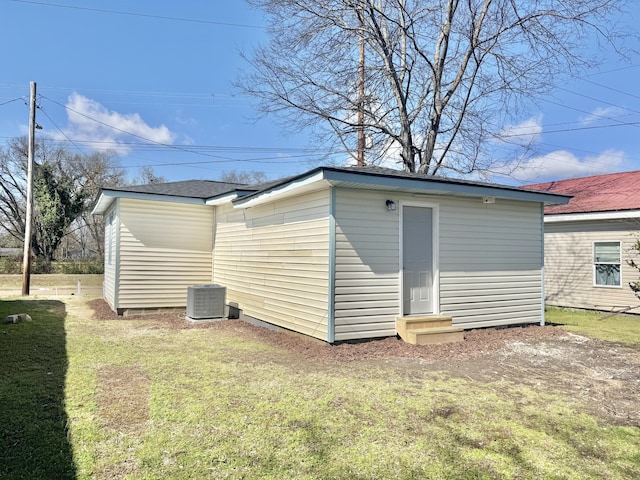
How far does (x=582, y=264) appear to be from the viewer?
11031 millimetres

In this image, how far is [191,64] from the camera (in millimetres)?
17531

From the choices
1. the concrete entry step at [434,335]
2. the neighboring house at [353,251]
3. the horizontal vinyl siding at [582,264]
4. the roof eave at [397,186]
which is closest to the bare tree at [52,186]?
the neighboring house at [353,251]

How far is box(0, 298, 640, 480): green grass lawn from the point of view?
8.77 feet

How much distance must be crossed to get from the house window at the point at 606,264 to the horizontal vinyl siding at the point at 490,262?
3.61 m

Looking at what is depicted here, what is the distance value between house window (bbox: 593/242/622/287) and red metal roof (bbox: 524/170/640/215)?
3.13 ft

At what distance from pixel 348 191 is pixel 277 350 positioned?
2.54m

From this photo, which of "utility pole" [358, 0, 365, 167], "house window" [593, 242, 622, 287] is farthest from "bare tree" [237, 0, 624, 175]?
"house window" [593, 242, 622, 287]

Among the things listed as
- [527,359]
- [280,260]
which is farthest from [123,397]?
[527,359]

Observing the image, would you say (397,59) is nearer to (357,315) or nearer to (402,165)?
(402,165)

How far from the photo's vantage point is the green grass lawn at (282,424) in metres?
2.67

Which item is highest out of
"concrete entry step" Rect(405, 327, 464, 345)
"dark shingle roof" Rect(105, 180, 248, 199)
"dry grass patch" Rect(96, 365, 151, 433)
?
"dark shingle roof" Rect(105, 180, 248, 199)

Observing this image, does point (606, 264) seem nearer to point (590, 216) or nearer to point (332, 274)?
point (590, 216)

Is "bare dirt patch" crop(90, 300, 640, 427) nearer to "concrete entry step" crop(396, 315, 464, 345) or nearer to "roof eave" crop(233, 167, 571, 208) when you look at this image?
"concrete entry step" crop(396, 315, 464, 345)

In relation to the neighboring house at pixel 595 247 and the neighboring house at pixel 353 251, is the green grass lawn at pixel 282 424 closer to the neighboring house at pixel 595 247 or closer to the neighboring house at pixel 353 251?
the neighboring house at pixel 353 251
